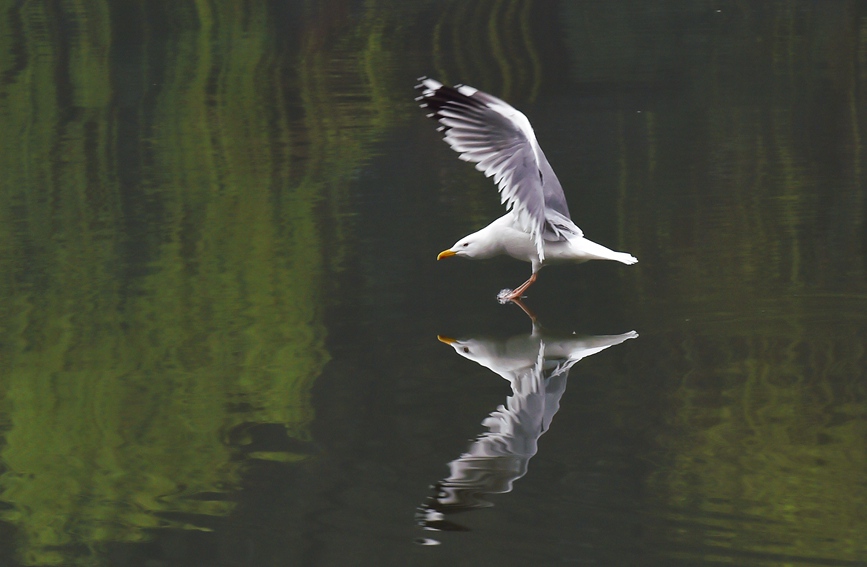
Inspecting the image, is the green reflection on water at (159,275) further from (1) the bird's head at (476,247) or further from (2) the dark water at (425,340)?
(1) the bird's head at (476,247)

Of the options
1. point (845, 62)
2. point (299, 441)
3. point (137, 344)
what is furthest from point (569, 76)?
point (299, 441)

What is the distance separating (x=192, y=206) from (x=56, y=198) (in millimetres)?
1088

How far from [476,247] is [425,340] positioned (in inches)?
28.8

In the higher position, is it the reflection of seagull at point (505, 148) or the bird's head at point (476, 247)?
the reflection of seagull at point (505, 148)

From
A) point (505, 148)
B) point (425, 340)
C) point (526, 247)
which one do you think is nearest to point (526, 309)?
point (526, 247)

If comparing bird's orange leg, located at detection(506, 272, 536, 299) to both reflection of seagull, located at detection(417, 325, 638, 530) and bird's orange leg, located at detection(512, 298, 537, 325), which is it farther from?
reflection of seagull, located at detection(417, 325, 638, 530)

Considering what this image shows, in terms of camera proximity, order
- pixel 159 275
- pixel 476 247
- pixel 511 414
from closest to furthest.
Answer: pixel 511 414 → pixel 476 247 → pixel 159 275

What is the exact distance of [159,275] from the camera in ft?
21.9

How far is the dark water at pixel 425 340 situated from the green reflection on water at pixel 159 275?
0.02m

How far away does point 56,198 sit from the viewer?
8.65 m

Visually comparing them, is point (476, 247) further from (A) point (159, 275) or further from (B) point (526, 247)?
(A) point (159, 275)

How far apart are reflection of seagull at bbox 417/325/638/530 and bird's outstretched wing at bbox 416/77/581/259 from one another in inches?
21.4

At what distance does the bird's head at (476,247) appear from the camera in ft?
19.6

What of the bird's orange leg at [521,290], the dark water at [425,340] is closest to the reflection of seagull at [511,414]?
the dark water at [425,340]
